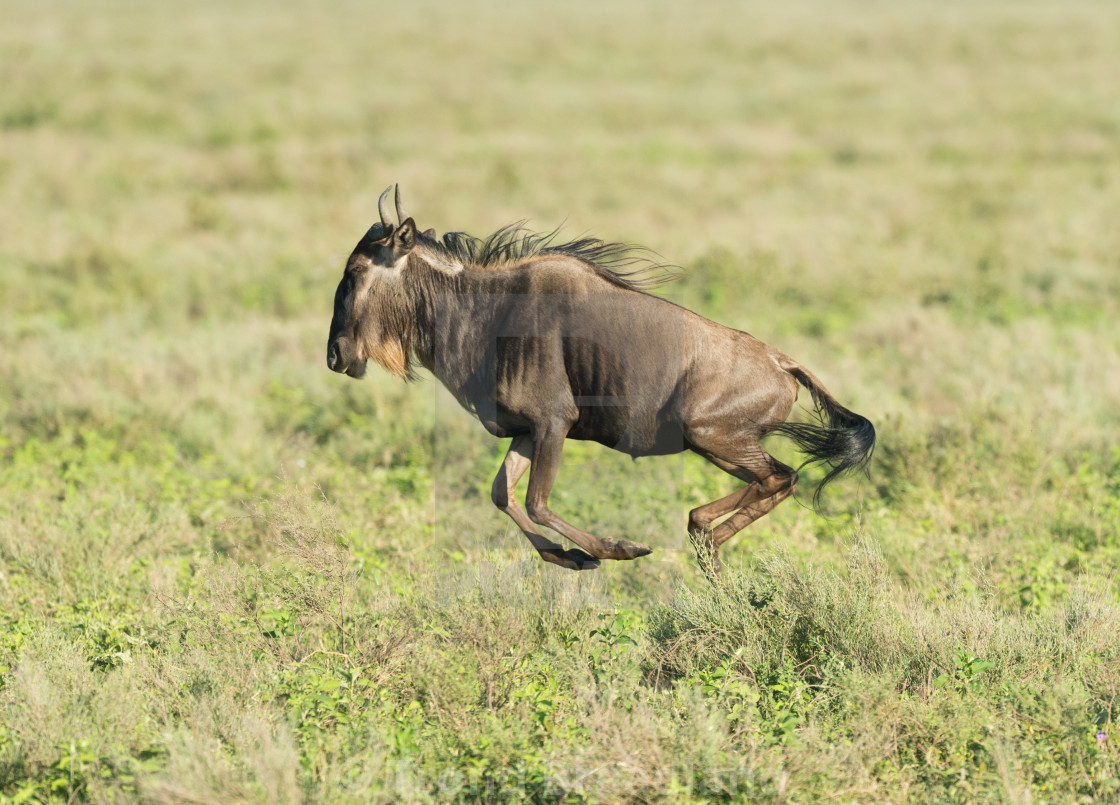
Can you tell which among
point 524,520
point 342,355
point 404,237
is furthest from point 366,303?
point 524,520

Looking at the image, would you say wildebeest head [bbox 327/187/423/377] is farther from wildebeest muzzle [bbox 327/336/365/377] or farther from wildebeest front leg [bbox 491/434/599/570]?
wildebeest front leg [bbox 491/434/599/570]

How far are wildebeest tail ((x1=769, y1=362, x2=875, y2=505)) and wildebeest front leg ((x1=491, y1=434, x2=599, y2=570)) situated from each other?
45.3 inches

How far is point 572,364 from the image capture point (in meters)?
4.89

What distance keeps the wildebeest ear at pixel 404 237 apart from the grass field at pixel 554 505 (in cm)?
124

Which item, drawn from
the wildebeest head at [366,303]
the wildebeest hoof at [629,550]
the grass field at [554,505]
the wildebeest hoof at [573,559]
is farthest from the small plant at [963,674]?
the wildebeest head at [366,303]

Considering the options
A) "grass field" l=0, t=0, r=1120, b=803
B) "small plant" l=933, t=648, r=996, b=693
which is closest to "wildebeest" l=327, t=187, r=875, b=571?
"grass field" l=0, t=0, r=1120, b=803

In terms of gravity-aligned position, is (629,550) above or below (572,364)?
below

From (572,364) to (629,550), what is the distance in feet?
3.01

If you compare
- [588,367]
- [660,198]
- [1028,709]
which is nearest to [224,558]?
[588,367]

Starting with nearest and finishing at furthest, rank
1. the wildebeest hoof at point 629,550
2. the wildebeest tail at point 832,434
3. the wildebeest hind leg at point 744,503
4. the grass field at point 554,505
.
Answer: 1. the grass field at point 554,505
2. the wildebeest hoof at point 629,550
3. the wildebeest hind leg at point 744,503
4. the wildebeest tail at point 832,434

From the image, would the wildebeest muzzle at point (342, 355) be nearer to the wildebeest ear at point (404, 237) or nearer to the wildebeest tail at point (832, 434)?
the wildebeest ear at point (404, 237)

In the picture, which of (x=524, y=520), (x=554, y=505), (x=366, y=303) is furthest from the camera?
(x=554, y=505)

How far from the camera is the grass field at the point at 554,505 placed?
3975mm

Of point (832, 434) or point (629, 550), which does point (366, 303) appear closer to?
point (629, 550)
